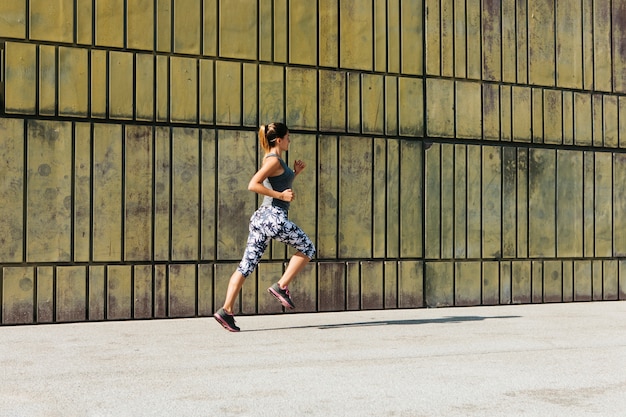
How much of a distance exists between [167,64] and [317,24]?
156 cm

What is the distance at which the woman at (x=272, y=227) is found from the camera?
7.62 metres

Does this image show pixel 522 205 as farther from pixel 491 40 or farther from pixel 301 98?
pixel 301 98

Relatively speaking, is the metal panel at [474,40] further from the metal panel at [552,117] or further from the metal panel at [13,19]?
the metal panel at [13,19]

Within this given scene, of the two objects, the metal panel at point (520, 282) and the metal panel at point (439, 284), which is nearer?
the metal panel at point (439, 284)

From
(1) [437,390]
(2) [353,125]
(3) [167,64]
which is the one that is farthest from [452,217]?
(1) [437,390]

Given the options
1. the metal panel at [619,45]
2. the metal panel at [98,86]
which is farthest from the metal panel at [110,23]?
the metal panel at [619,45]

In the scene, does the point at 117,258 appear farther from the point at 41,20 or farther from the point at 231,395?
the point at 231,395

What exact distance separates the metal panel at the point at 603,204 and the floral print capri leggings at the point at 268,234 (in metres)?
4.49

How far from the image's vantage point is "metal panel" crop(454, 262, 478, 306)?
10.2 metres

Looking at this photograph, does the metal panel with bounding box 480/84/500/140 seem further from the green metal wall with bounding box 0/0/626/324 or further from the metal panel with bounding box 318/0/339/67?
the metal panel with bounding box 318/0/339/67

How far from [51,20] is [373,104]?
315 centimetres

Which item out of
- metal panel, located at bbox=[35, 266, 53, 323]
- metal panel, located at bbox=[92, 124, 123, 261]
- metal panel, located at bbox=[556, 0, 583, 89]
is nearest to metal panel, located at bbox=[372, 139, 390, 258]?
metal panel, located at bbox=[556, 0, 583, 89]

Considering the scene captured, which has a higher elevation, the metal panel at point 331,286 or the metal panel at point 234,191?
the metal panel at point 234,191

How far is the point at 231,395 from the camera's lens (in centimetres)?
503
